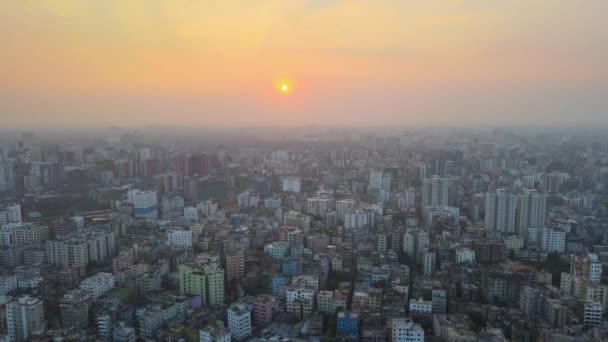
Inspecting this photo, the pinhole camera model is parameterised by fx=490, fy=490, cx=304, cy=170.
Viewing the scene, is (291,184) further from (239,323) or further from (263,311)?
(239,323)

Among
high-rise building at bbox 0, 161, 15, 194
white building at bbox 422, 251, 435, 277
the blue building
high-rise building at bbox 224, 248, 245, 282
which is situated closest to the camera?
the blue building

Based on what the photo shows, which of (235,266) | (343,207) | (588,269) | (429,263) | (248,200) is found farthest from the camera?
(248,200)

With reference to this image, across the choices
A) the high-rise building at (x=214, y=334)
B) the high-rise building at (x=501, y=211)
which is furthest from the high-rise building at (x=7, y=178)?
the high-rise building at (x=501, y=211)

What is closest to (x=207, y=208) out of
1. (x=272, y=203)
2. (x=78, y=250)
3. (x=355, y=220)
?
(x=272, y=203)

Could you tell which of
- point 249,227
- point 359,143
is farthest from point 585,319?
point 359,143

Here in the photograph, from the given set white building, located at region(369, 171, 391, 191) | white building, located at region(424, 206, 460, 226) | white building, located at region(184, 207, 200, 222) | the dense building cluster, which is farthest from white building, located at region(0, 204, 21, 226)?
white building, located at region(369, 171, 391, 191)

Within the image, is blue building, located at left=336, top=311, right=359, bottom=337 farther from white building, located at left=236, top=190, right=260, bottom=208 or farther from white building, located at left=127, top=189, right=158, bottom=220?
white building, located at left=236, top=190, right=260, bottom=208

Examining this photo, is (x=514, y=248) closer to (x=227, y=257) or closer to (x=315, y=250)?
(x=315, y=250)
